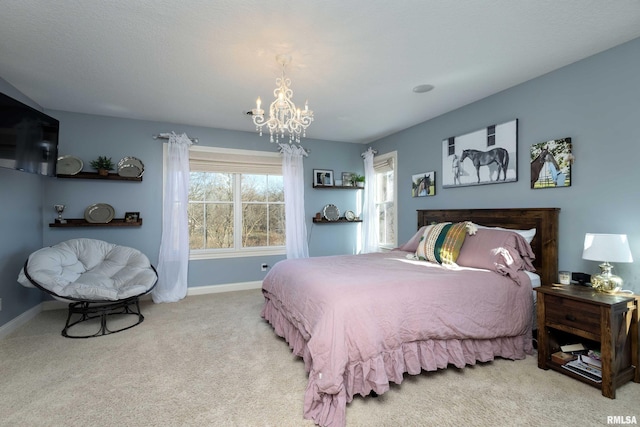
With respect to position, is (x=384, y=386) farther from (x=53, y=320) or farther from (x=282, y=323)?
(x=53, y=320)

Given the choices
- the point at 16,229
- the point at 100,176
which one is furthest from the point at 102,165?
the point at 16,229

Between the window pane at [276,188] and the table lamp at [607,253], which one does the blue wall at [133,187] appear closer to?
the window pane at [276,188]

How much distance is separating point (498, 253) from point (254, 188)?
3.54m

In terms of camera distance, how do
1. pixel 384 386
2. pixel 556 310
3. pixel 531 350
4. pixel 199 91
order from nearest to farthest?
pixel 384 386 < pixel 556 310 < pixel 531 350 < pixel 199 91

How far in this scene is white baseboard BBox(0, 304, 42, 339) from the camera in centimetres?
291

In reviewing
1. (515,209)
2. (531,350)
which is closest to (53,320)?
Answer: (531,350)

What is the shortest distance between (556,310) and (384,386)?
56.6 inches

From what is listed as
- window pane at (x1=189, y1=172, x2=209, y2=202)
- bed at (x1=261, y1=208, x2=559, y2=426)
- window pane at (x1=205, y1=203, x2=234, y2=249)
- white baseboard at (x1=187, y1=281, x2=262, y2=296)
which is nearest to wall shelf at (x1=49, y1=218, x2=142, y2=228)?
window pane at (x1=189, y1=172, x2=209, y2=202)

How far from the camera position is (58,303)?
3.79 meters

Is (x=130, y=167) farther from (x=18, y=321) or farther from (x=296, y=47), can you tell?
(x=296, y=47)

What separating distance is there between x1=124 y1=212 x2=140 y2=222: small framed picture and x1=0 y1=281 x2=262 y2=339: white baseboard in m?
1.09

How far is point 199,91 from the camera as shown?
318 centimetres

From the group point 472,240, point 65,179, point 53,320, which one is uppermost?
point 65,179

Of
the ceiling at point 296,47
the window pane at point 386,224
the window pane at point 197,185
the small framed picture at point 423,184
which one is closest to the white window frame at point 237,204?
the window pane at point 197,185
